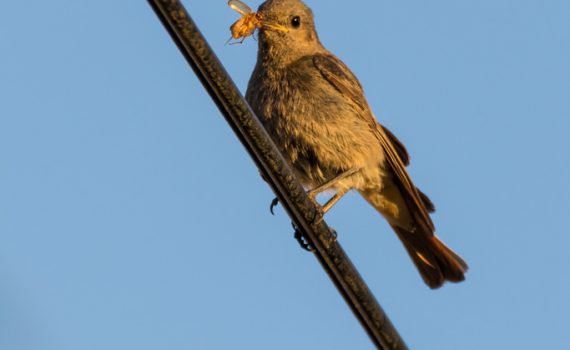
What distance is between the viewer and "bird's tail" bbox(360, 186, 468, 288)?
8.28m

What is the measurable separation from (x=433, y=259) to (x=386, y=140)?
1.12m

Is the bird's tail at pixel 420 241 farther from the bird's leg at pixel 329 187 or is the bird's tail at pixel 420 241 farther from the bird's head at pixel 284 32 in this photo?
the bird's head at pixel 284 32

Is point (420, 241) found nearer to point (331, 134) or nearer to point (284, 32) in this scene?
point (331, 134)

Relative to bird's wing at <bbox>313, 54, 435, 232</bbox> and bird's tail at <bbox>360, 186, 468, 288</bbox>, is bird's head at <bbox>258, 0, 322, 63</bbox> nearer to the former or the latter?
bird's wing at <bbox>313, 54, 435, 232</bbox>

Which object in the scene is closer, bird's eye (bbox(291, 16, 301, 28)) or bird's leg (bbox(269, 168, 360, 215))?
bird's leg (bbox(269, 168, 360, 215))

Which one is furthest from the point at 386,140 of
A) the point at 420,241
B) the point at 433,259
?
the point at 433,259

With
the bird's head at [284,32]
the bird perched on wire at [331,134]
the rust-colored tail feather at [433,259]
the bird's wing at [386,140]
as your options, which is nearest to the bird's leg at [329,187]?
the bird perched on wire at [331,134]

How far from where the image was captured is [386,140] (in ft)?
27.6

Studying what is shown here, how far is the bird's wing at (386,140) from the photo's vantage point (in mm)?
8164

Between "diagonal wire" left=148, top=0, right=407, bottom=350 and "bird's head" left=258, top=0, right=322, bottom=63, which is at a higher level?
"bird's head" left=258, top=0, right=322, bottom=63

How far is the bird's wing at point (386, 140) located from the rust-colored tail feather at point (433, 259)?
14 centimetres

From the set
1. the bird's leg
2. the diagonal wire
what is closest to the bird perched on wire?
the bird's leg

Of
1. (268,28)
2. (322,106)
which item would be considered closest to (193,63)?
(322,106)

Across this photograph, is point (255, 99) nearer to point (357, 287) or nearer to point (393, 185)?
point (393, 185)
